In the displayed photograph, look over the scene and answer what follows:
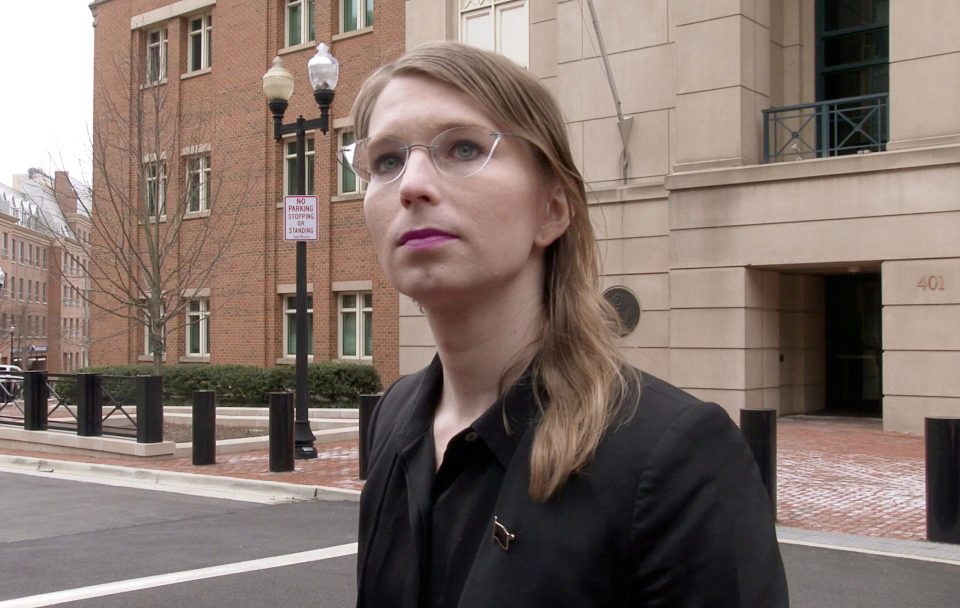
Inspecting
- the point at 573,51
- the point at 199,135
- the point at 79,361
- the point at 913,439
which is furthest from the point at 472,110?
the point at 79,361

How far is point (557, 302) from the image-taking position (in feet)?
5.53

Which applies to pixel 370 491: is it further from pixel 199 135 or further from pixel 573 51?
pixel 199 135

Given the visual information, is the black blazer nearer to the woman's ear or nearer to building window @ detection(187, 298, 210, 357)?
the woman's ear

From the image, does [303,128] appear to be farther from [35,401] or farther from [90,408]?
[35,401]

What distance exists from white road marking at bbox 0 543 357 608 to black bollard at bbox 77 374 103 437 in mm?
8437

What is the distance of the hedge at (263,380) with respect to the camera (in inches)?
959

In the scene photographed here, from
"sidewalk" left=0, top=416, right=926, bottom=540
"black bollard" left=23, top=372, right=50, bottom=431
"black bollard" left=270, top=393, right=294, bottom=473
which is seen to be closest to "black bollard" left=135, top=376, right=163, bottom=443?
"sidewalk" left=0, top=416, right=926, bottom=540

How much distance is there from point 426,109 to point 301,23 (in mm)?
28093

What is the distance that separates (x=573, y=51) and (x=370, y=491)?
2053 cm

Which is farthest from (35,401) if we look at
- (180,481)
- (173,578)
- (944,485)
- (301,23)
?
(301,23)

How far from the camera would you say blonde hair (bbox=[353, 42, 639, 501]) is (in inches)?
56.7

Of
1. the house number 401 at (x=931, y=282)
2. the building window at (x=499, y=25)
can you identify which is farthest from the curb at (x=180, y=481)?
the building window at (x=499, y=25)

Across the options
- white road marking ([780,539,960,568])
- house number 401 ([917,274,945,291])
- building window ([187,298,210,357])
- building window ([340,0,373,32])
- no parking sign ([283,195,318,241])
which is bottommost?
white road marking ([780,539,960,568])

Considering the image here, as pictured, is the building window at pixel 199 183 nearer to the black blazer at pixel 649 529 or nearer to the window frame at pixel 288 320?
the window frame at pixel 288 320
